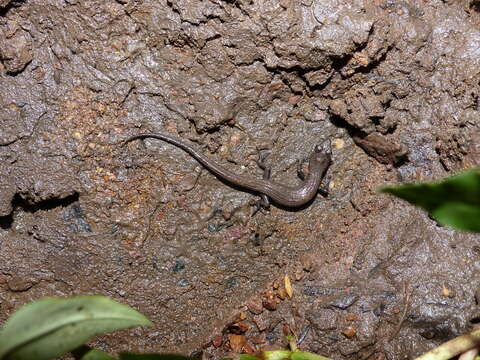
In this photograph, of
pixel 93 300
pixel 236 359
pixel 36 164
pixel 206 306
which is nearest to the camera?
pixel 93 300

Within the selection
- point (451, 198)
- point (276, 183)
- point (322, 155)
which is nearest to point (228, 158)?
point (276, 183)

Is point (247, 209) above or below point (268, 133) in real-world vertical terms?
below

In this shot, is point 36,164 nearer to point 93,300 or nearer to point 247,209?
point 247,209

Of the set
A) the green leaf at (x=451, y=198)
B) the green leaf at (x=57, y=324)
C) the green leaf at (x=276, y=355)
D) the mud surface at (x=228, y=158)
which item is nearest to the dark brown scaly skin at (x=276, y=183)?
the mud surface at (x=228, y=158)

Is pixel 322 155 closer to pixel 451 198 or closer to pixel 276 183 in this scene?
pixel 276 183

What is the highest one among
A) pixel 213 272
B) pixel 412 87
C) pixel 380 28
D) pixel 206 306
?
pixel 380 28

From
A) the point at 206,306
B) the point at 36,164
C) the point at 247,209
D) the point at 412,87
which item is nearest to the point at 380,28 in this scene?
the point at 412,87

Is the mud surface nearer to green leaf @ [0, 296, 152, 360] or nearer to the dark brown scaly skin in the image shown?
the dark brown scaly skin

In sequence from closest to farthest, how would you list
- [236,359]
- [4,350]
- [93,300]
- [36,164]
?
[4,350]
[93,300]
[236,359]
[36,164]
